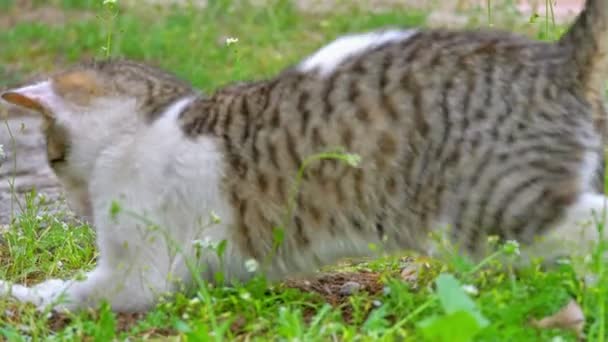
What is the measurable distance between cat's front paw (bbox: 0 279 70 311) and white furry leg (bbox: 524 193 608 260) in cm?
145

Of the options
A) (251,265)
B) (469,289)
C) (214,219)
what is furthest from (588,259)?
(214,219)

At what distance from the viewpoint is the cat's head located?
3.95 m

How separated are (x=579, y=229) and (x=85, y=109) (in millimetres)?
1609

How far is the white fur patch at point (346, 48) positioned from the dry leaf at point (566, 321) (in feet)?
3.28

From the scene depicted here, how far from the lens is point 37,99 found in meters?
3.96

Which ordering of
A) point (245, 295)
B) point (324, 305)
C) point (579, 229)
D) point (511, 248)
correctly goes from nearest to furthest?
point (511, 248) < point (579, 229) < point (245, 295) < point (324, 305)

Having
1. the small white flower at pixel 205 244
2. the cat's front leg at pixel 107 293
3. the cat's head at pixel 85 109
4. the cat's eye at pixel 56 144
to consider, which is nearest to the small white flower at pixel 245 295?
the small white flower at pixel 205 244

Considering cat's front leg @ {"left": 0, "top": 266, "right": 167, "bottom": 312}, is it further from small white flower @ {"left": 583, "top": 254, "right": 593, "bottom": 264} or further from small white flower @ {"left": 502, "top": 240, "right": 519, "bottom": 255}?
small white flower @ {"left": 583, "top": 254, "right": 593, "bottom": 264}

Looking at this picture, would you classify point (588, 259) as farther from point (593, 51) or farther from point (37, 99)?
point (37, 99)

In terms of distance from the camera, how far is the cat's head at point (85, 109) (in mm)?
3949

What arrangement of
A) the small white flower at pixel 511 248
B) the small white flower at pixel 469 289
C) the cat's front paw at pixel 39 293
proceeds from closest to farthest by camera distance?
the small white flower at pixel 469 289 → the small white flower at pixel 511 248 → the cat's front paw at pixel 39 293

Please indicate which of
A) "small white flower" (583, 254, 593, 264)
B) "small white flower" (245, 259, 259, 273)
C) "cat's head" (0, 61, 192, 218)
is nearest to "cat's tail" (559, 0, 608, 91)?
"small white flower" (583, 254, 593, 264)

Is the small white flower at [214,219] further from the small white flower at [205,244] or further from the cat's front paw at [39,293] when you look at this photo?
the cat's front paw at [39,293]

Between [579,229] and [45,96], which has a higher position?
[45,96]
